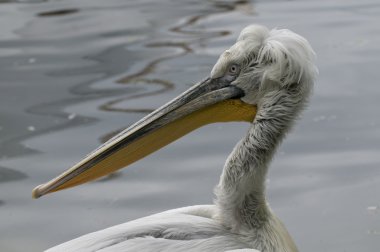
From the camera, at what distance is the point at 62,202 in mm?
5312

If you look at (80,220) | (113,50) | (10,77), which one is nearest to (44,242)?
(80,220)

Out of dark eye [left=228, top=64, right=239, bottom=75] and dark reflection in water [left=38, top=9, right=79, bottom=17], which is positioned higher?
dark eye [left=228, top=64, right=239, bottom=75]

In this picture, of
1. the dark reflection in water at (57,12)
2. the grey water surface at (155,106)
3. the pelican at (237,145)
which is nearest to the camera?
the pelican at (237,145)

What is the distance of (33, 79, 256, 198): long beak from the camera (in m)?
3.69

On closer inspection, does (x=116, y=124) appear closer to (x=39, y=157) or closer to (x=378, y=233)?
(x=39, y=157)

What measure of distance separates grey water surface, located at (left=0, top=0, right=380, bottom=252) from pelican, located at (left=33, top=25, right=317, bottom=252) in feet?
4.01

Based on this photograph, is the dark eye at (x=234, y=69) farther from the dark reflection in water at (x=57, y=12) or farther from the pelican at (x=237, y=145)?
the dark reflection in water at (x=57, y=12)

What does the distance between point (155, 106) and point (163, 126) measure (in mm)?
2621

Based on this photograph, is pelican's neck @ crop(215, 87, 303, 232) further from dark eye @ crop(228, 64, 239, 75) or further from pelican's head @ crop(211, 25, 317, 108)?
dark eye @ crop(228, 64, 239, 75)

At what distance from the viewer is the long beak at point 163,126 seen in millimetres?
3693

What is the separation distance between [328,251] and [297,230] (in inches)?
10.0

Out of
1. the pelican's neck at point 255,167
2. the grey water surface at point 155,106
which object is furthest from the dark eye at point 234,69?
the grey water surface at point 155,106

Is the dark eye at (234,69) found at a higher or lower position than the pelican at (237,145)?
higher

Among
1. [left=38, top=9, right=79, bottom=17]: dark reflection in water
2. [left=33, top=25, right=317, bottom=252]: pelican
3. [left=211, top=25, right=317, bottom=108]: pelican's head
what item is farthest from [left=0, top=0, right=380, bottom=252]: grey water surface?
[left=211, top=25, right=317, bottom=108]: pelican's head
